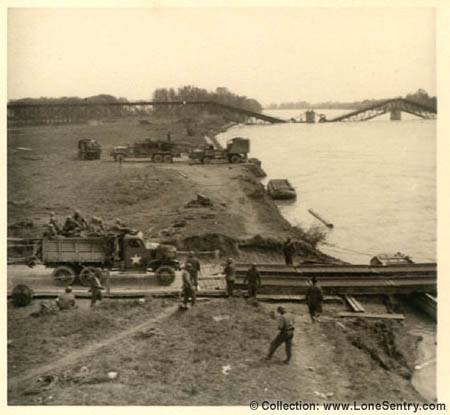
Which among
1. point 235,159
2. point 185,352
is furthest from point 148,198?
point 185,352

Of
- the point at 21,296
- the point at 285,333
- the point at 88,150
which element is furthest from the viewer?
the point at 88,150

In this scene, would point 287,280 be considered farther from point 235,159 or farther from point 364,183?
point 235,159

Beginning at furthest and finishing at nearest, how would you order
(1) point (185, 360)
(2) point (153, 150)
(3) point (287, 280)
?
(2) point (153, 150)
(3) point (287, 280)
(1) point (185, 360)

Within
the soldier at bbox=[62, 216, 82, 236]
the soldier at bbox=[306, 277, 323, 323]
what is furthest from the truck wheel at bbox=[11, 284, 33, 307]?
the soldier at bbox=[306, 277, 323, 323]

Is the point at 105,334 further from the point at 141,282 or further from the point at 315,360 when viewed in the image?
the point at 315,360
